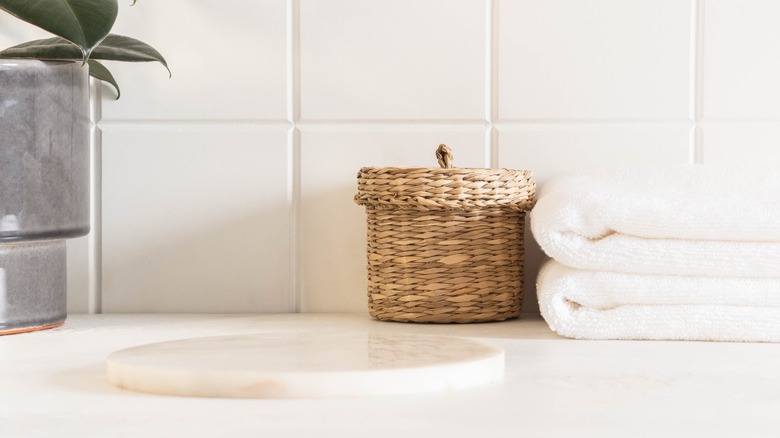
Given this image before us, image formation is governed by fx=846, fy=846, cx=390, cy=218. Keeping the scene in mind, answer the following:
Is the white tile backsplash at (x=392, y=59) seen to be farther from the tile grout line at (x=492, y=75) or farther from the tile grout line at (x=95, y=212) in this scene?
the tile grout line at (x=95, y=212)

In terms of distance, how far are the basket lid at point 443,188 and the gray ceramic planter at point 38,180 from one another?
0.91 ft

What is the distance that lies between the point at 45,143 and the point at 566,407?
522 mm

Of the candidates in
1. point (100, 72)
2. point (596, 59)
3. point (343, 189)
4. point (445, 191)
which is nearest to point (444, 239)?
point (445, 191)

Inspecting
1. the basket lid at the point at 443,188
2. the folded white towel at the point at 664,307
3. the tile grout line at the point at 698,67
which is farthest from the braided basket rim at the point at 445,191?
the tile grout line at the point at 698,67

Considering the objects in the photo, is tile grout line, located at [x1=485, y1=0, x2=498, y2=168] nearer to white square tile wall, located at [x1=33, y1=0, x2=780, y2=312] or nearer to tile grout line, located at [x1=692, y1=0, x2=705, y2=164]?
white square tile wall, located at [x1=33, y1=0, x2=780, y2=312]

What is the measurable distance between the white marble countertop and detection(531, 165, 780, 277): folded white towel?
Result: 72 millimetres

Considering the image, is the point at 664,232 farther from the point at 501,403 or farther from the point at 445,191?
the point at 501,403

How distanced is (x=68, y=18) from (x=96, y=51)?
0.42 ft

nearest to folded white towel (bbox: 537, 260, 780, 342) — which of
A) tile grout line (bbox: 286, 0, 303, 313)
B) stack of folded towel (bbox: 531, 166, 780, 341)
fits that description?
stack of folded towel (bbox: 531, 166, 780, 341)

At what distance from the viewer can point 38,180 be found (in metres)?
0.75

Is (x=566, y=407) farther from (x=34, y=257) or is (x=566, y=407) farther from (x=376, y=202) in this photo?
(x=34, y=257)

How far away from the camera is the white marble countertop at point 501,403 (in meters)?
0.44

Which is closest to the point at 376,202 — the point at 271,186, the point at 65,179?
the point at 271,186

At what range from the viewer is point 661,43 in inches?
37.1
